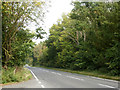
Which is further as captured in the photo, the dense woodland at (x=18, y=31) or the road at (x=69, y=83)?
the dense woodland at (x=18, y=31)

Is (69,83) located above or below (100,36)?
below

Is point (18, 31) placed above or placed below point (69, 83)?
above

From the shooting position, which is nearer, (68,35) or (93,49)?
(93,49)

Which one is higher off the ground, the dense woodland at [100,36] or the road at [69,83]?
the dense woodland at [100,36]

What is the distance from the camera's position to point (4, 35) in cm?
1770

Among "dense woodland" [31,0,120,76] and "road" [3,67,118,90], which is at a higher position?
"dense woodland" [31,0,120,76]

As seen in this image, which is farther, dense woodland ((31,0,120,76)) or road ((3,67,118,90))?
dense woodland ((31,0,120,76))

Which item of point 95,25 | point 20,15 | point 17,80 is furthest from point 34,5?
point 95,25

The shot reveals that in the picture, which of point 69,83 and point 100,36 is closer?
point 69,83

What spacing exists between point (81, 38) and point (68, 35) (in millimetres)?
3882

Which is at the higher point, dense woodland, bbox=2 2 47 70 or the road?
dense woodland, bbox=2 2 47 70

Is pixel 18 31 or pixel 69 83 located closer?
A: pixel 69 83

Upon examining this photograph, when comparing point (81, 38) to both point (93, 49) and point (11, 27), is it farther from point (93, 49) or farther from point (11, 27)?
point (11, 27)

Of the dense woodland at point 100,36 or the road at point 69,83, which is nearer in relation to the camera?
the road at point 69,83
